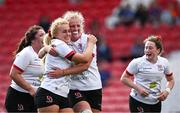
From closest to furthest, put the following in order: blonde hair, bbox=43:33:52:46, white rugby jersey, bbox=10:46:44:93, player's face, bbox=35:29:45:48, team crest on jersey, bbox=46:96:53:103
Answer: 1. team crest on jersey, bbox=46:96:53:103
2. blonde hair, bbox=43:33:52:46
3. white rugby jersey, bbox=10:46:44:93
4. player's face, bbox=35:29:45:48

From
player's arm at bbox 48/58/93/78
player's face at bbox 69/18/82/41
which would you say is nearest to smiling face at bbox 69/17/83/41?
player's face at bbox 69/18/82/41

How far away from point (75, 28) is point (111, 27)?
10.7 meters

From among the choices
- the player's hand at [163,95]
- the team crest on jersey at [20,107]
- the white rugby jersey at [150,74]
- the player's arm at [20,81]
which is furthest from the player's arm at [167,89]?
the team crest on jersey at [20,107]

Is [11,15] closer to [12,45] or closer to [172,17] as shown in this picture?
[12,45]

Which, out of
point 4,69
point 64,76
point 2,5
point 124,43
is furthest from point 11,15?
point 64,76

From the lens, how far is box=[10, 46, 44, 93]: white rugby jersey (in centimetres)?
949

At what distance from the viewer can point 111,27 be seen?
19656 millimetres

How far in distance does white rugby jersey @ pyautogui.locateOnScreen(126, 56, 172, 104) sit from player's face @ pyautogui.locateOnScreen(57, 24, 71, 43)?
1.68 metres

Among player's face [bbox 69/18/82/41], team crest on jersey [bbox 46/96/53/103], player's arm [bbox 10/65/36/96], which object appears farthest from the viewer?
player's arm [bbox 10/65/36/96]

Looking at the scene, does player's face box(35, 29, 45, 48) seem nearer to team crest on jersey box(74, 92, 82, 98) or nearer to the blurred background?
team crest on jersey box(74, 92, 82, 98)

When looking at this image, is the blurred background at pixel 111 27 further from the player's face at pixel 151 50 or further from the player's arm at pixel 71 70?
the player's arm at pixel 71 70

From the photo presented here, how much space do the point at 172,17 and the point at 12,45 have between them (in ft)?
15.1

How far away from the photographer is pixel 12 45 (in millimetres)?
20359

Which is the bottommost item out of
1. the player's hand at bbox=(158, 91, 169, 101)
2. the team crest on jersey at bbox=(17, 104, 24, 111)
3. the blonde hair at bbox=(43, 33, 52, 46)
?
the team crest on jersey at bbox=(17, 104, 24, 111)
